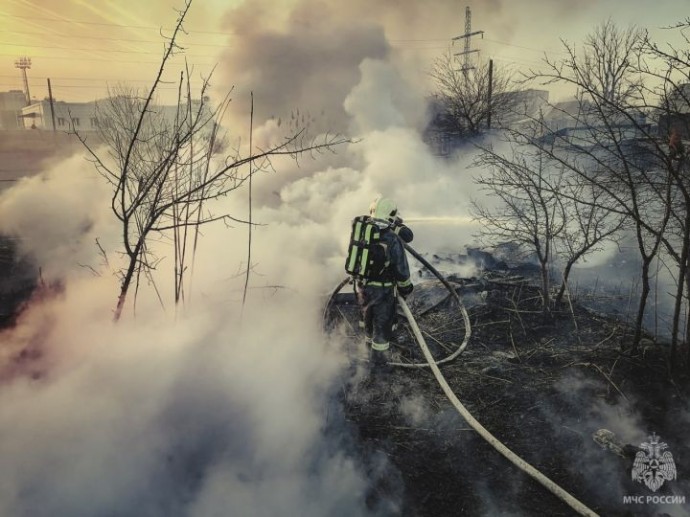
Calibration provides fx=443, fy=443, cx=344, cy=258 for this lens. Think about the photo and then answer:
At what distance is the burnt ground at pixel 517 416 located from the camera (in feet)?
→ 10.7

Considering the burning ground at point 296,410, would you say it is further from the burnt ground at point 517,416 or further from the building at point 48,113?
the building at point 48,113

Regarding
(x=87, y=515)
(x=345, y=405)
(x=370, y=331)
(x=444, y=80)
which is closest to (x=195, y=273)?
(x=370, y=331)

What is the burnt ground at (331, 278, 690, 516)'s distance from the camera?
3252 mm

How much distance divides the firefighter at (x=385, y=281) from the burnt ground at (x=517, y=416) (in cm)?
50

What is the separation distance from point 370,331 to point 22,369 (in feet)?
12.0

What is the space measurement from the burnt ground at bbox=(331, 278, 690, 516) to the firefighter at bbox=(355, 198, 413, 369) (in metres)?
0.50

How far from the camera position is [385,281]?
5.00 m

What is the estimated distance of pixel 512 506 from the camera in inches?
124

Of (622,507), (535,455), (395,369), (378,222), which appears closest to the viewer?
(622,507)

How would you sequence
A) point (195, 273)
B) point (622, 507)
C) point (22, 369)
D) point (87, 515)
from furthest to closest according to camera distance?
point (195, 273), point (22, 369), point (622, 507), point (87, 515)

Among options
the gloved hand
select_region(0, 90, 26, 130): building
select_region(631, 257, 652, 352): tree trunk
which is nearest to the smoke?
the gloved hand

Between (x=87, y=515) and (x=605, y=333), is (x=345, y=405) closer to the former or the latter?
(x=87, y=515)

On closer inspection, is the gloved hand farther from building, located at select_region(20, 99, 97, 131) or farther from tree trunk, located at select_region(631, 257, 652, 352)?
building, located at select_region(20, 99, 97, 131)

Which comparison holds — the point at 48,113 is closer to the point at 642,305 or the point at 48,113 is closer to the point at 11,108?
the point at 11,108
